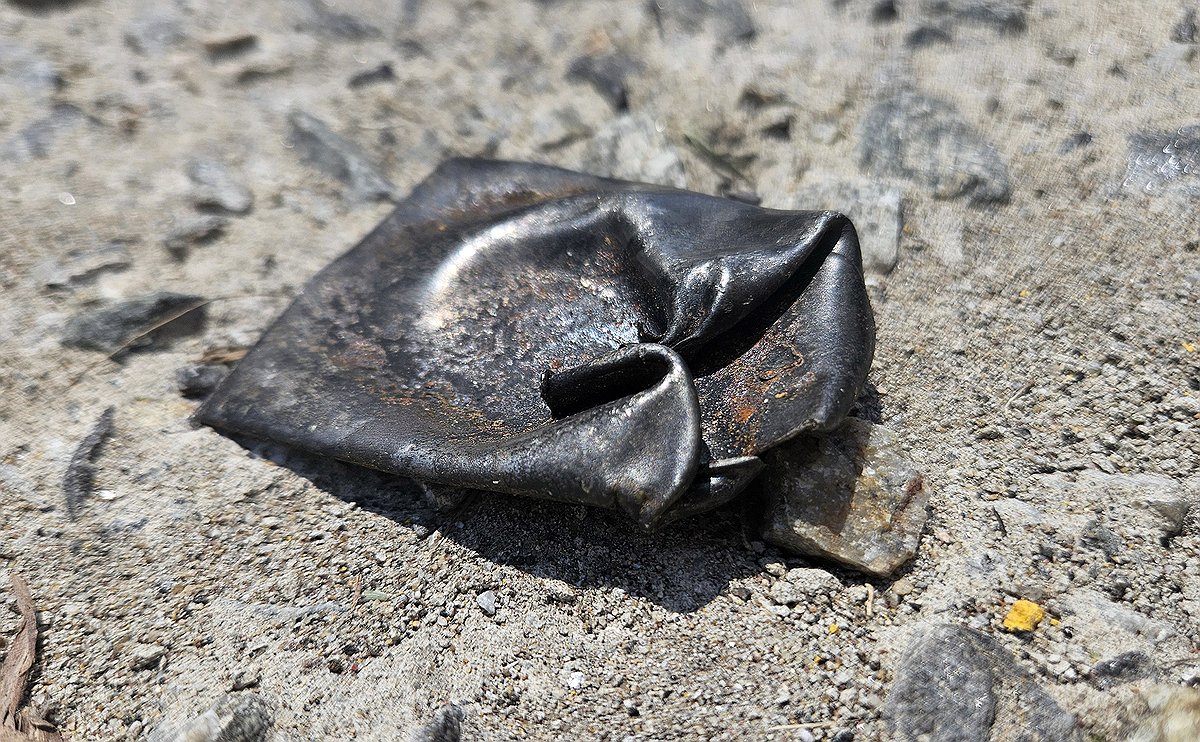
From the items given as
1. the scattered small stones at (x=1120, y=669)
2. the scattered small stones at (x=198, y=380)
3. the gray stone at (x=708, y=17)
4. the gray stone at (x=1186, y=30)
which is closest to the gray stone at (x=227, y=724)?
the scattered small stones at (x=198, y=380)

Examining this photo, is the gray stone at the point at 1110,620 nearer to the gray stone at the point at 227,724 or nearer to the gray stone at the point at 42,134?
the gray stone at the point at 227,724

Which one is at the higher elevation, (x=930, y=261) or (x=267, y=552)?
(x=930, y=261)

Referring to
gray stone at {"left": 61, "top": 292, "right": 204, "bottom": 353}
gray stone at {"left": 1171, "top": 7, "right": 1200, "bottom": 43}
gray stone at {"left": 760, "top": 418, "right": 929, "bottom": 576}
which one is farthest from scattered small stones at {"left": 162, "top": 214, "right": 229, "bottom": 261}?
gray stone at {"left": 1171, "top": 7, "right": 1200, "bottom": 43}

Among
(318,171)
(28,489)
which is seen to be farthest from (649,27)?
(28,489)

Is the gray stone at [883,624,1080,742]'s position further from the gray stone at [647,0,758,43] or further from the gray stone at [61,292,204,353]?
the gray stone at [647,0,758,43]

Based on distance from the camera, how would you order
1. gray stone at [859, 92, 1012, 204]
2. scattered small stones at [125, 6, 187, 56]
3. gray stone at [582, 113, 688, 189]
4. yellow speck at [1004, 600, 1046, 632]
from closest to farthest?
yellow speck at [1004, 600, 1046, 632]
gray stone at [859, 92, 1012, 204]
gray stone at [582, 113, 688, 189]
scattered small stones at [125, 6, 187, 56]

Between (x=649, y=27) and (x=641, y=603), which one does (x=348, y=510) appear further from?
(x=649, y=27)
